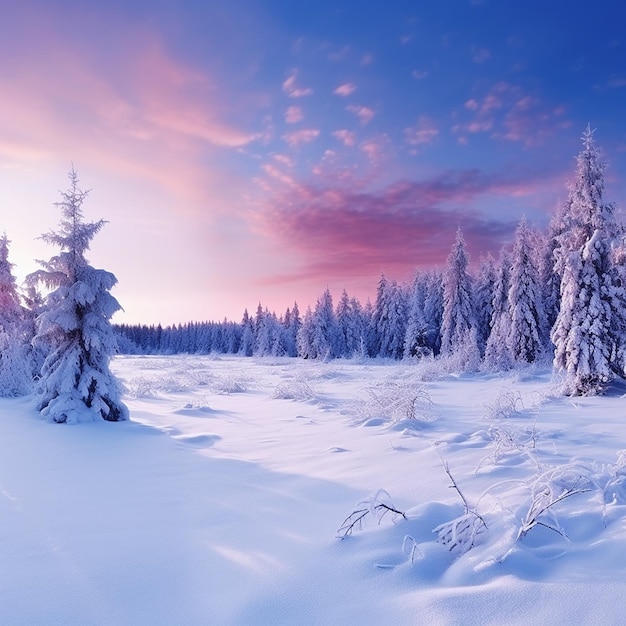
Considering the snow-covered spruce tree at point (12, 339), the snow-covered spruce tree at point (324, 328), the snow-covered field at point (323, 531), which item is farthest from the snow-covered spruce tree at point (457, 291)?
the snow-covered field at point (323, 531)

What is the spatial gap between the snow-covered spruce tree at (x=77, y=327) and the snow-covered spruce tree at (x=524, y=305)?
25051 mm

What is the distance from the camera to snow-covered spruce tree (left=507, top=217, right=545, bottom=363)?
92.2 ft

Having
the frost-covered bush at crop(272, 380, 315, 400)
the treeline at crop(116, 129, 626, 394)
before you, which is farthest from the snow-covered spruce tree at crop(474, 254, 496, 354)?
the frost-covered bush at crop(272, 380, 315, 400)

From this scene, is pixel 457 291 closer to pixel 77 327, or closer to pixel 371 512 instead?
pixel 77 327

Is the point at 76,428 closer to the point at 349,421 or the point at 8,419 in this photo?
the point at 8,419

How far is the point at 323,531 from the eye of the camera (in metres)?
3.25

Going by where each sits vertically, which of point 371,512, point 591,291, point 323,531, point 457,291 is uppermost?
point 457,291

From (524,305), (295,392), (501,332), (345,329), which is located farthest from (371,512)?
(345,329)

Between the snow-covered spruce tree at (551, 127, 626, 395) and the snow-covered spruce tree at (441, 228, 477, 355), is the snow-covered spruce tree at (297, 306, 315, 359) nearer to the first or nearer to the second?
the snow-covered spruce tree at (441, 228, 477, 355)

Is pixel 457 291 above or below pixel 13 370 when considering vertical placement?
above

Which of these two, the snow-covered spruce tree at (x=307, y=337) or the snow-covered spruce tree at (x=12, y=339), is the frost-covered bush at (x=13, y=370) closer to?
the snow-covered spruce tree at (x=12, y=339)

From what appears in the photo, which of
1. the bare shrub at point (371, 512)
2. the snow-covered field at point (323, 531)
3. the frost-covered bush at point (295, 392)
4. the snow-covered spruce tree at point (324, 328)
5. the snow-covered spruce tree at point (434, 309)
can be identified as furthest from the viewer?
the snow-covered spruce tree at point (324, 328)

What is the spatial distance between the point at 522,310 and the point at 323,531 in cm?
2881

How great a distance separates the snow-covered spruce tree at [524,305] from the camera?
92.2 ft
